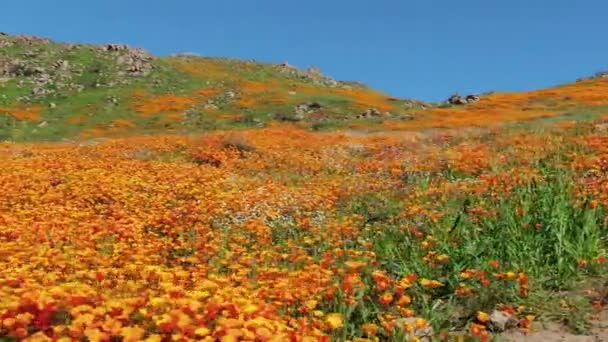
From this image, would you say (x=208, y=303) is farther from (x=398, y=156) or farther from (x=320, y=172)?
(x=398, y=156)

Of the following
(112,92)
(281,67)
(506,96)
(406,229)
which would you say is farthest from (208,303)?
(281,67)

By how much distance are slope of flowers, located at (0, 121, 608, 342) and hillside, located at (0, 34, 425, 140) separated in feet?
84.7

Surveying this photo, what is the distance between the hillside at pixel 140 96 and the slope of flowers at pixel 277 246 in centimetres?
2583

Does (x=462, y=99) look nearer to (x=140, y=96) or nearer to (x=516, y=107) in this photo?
(x=516, y=107)

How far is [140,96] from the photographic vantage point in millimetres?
56531

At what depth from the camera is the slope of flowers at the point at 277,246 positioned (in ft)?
21.7

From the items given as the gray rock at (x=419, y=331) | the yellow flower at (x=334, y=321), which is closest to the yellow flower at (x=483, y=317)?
the gray rock at (x=419, y=331)

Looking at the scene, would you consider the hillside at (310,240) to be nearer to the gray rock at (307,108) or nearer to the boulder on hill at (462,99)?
the gray rock at (307,108)

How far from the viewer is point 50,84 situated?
57375 millimetres

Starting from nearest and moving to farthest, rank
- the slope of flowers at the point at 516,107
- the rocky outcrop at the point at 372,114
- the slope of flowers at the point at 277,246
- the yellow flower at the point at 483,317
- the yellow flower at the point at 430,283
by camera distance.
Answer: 1. the slope of flowers at the point at 277,246
2. the yellow flower at the point at 483,317
3. the yellow flower at the point at 430,283
4. the slope of flowers at the point at 516,107
5. the rocky outcrop at the point at 372,114

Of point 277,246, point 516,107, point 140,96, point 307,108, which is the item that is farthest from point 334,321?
point 140,96

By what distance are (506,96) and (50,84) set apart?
137ft

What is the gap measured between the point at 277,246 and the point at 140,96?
48.7 m

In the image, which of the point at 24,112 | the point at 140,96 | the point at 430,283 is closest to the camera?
the point at 430,283
